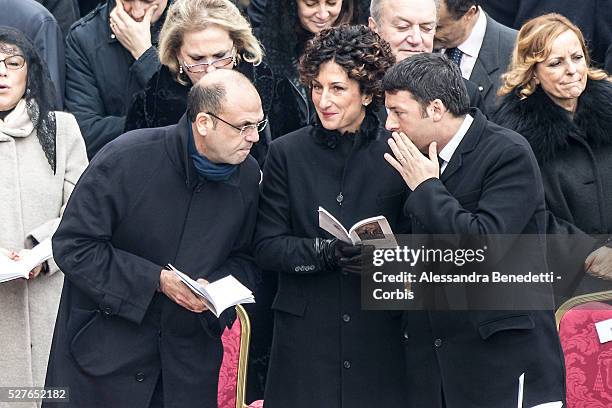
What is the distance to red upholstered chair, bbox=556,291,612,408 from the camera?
5.54m

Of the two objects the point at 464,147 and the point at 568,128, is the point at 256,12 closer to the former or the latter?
the point at 568,128

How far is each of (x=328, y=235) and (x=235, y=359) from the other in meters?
0.82

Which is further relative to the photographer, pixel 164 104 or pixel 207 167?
pixel 164 104

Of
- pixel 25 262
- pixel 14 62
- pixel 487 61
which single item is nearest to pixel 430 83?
pixel 487 61

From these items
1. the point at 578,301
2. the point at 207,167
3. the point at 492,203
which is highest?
the point at 207,167

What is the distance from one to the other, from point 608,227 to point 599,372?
2.60 ft

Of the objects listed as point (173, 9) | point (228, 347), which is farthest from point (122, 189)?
point (173, 9)

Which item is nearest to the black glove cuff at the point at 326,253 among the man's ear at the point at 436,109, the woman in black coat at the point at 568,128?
the man's ear at the point at 436,109

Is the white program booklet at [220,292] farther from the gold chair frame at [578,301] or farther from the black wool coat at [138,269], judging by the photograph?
the gold chair frame at [578,301]

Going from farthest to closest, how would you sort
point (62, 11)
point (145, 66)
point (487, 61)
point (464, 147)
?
point (62, 11)
point (487, 61)
point (145, 66)
point (464, 147)

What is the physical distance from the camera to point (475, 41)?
6.84 metres

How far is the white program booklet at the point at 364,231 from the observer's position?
16.3ft

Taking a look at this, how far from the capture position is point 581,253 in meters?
5.90

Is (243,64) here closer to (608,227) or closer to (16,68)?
(16,68)
